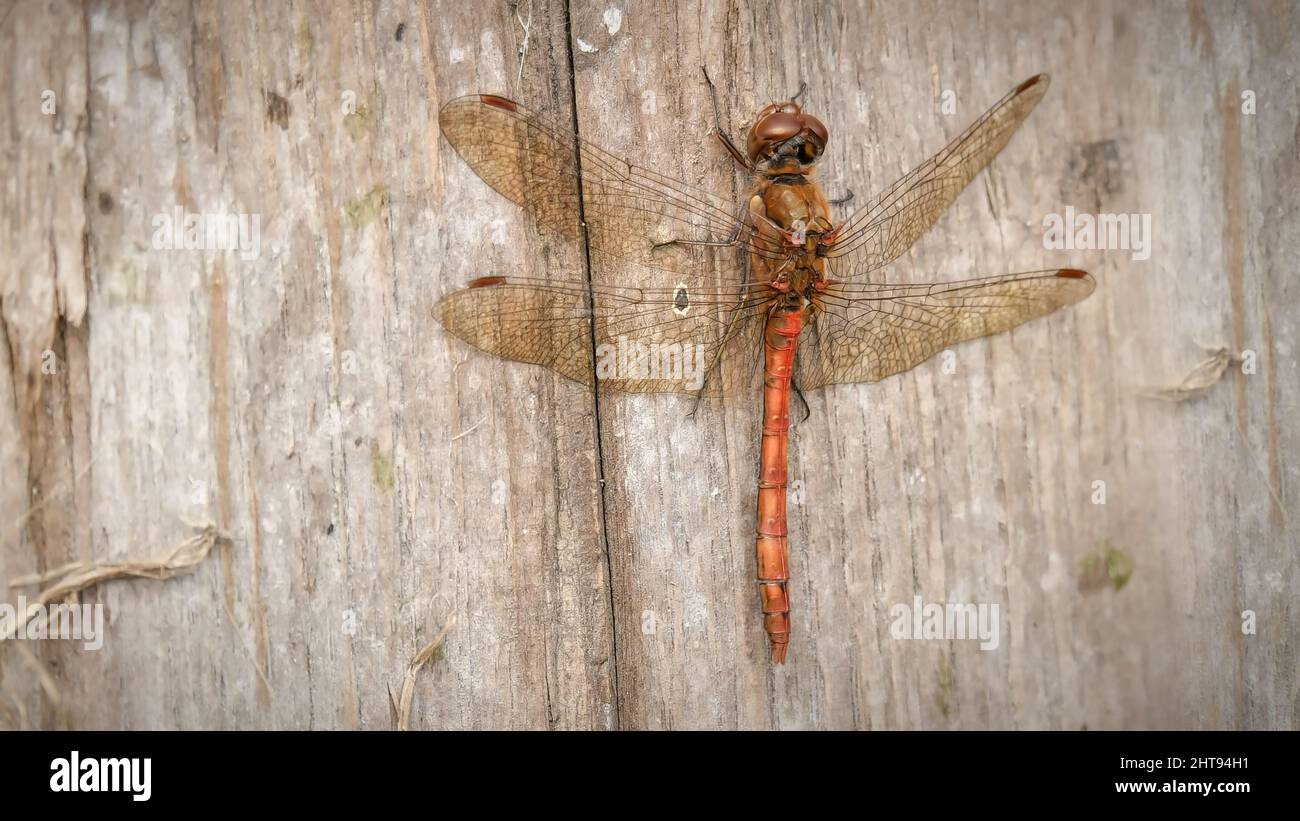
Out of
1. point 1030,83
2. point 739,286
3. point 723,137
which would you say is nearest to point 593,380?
point 739,286

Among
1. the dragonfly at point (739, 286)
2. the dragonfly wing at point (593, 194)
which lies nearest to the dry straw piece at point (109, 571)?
the dragonfly at point (739, 286)

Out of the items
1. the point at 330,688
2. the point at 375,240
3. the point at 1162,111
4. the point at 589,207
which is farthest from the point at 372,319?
the point at 1162,111

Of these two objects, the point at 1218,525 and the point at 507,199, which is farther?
the point at 1218,525

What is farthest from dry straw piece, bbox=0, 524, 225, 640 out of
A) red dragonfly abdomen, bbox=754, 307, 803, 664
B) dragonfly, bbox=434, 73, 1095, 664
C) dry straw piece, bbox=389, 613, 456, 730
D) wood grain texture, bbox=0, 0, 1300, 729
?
red dragonfly abdomen, bbox=754, 307, 803, 664

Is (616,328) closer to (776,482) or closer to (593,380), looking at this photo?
(593,380)

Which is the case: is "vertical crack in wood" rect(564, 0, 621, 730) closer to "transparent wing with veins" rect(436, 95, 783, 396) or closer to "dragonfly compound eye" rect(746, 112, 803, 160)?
"transparent wing with veins" rect(436, 95, 783, 396)

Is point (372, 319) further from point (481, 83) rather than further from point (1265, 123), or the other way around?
point (1265, 123)
